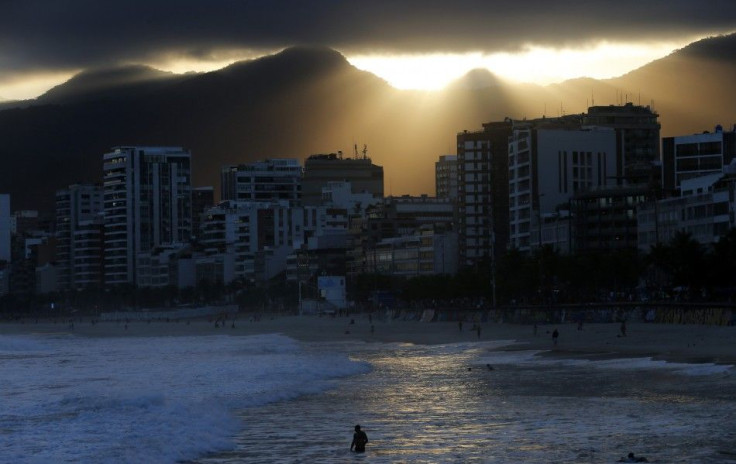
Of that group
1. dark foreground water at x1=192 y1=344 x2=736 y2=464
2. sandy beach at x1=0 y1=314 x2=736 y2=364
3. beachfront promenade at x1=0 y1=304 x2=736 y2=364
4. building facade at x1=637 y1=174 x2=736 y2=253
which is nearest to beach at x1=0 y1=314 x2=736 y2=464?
dark foreground water at x1=192 y1=344 x2=736 y2=464

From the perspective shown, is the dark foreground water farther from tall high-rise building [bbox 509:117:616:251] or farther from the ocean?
tall high-rise building [bbox 509:117:616:251]

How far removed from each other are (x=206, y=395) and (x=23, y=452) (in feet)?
60.2

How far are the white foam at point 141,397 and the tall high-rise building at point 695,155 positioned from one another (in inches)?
3114

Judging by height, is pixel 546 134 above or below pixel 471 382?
above

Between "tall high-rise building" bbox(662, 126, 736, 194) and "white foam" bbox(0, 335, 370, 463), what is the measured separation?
260 ft

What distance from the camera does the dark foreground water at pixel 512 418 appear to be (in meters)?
35.9

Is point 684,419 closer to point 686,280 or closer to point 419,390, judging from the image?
point 419,390

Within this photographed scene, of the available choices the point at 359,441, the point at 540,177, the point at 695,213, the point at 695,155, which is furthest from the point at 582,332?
the point at 540,177

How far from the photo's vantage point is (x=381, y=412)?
4716 cm

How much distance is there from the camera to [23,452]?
129 feet

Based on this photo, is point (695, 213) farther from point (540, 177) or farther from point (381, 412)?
point (381, 412)

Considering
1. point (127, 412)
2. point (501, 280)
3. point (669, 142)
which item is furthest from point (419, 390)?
point (669, 142)

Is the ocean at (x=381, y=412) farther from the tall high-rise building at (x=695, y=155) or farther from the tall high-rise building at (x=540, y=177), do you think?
the tall high-rise building at (x=540, y=177)

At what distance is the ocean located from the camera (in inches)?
1454
